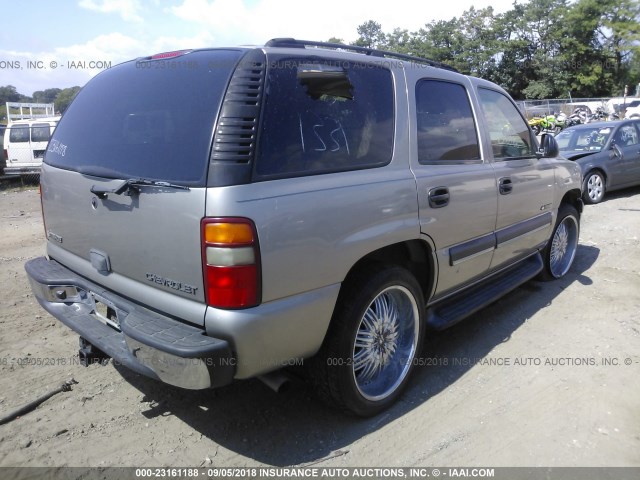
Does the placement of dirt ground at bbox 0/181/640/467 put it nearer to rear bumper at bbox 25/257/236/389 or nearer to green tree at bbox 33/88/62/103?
rear bumper at bbox 25/257/236/389

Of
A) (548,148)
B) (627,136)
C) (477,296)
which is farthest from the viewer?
(627,136)

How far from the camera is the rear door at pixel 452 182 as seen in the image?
3.08 metres

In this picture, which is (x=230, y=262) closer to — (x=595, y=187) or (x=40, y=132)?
(x=595, y=187)

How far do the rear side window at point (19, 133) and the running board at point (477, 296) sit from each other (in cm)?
1384

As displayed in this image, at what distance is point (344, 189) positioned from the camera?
252cm

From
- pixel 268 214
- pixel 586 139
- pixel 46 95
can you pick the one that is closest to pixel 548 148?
pixel 268 214

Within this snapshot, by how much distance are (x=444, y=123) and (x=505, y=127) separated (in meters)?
0.99

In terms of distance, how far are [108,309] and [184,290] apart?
0.75m

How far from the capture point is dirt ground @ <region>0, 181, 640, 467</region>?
262 centimetres

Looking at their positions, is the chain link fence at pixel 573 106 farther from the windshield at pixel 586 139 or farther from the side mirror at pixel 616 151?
the side mirror at pixel 616 151

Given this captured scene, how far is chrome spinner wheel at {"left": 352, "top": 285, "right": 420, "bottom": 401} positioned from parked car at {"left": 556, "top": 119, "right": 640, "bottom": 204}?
777 centimetres

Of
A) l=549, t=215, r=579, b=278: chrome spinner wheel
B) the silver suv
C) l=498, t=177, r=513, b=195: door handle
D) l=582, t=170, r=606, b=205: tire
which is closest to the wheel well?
the silver suv

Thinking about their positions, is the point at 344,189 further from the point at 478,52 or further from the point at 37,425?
the point at 478,52

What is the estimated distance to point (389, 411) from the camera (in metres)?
3.02
